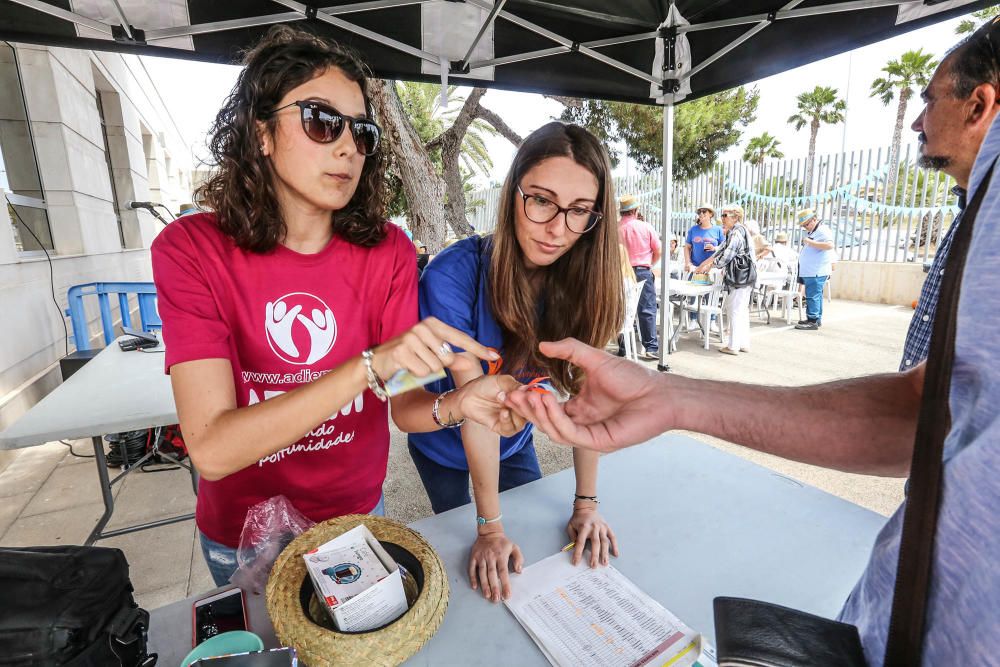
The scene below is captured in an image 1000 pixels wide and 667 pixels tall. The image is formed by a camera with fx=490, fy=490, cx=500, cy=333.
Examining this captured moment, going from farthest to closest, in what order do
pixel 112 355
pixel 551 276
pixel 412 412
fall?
pixel 112 355, pixel 551 276, pixel 412 412

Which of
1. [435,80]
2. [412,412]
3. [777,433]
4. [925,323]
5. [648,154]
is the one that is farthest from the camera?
[648,154]

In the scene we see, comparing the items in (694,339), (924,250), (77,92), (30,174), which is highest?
(77,92)

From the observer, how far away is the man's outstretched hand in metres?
1.00

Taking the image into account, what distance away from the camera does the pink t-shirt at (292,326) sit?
1.28 metres

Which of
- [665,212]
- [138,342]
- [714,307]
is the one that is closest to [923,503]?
[138,342]

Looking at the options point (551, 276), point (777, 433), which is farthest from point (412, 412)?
point (777, 433)

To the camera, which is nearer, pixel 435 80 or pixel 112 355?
pixel 112 355

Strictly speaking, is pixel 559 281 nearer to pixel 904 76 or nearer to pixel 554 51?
pixel 554 51

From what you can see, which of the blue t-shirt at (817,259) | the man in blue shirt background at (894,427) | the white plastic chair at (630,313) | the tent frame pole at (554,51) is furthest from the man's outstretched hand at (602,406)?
the blue t-shirt at (817,259)

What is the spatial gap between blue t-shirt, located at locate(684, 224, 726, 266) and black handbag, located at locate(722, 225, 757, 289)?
4.89 feet

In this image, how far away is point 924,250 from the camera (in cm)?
1079

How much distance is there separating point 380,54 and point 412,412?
341 centimetres

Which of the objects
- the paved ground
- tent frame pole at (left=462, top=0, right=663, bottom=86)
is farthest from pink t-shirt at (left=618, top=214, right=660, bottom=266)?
the paved ground

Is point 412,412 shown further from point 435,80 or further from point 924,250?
point 924,250
